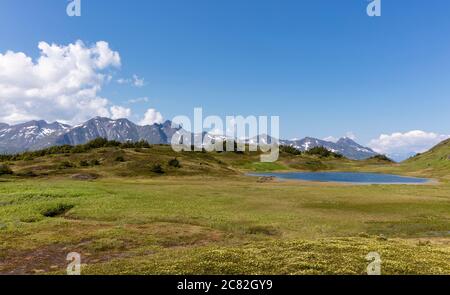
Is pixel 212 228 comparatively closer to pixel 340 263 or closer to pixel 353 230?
pixel 353 230

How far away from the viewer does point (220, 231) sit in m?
40.3

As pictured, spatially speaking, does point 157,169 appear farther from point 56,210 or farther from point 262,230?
point 262,230

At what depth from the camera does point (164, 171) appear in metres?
124

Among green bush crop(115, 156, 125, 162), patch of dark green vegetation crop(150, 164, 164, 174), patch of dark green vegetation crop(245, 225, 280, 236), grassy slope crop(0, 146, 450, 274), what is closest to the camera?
grassy slope crop(0, 146, 450, 274)

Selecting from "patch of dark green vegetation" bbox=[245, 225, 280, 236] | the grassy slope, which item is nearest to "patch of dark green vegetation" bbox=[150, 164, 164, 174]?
the grassy slope

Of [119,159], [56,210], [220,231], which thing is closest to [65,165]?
[119,159]

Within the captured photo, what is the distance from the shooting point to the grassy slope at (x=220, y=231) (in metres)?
25.0

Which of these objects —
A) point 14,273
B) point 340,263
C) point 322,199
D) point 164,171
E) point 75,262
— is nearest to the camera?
point 340,263

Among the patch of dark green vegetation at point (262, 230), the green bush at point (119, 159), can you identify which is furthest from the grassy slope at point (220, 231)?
the green bush at point (119, 159)

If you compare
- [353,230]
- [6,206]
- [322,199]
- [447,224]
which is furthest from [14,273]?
[322,199]

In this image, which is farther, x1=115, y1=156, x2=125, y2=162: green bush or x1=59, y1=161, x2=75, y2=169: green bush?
x1=115, y1=156, x2=125, y2=162: green bush

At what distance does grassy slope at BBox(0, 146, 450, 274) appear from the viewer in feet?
82.0

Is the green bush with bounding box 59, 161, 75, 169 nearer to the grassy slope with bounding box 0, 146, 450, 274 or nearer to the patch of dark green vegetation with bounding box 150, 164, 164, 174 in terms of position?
the patch of dark green vegetation with bounding box 150, 164, 164, 174
